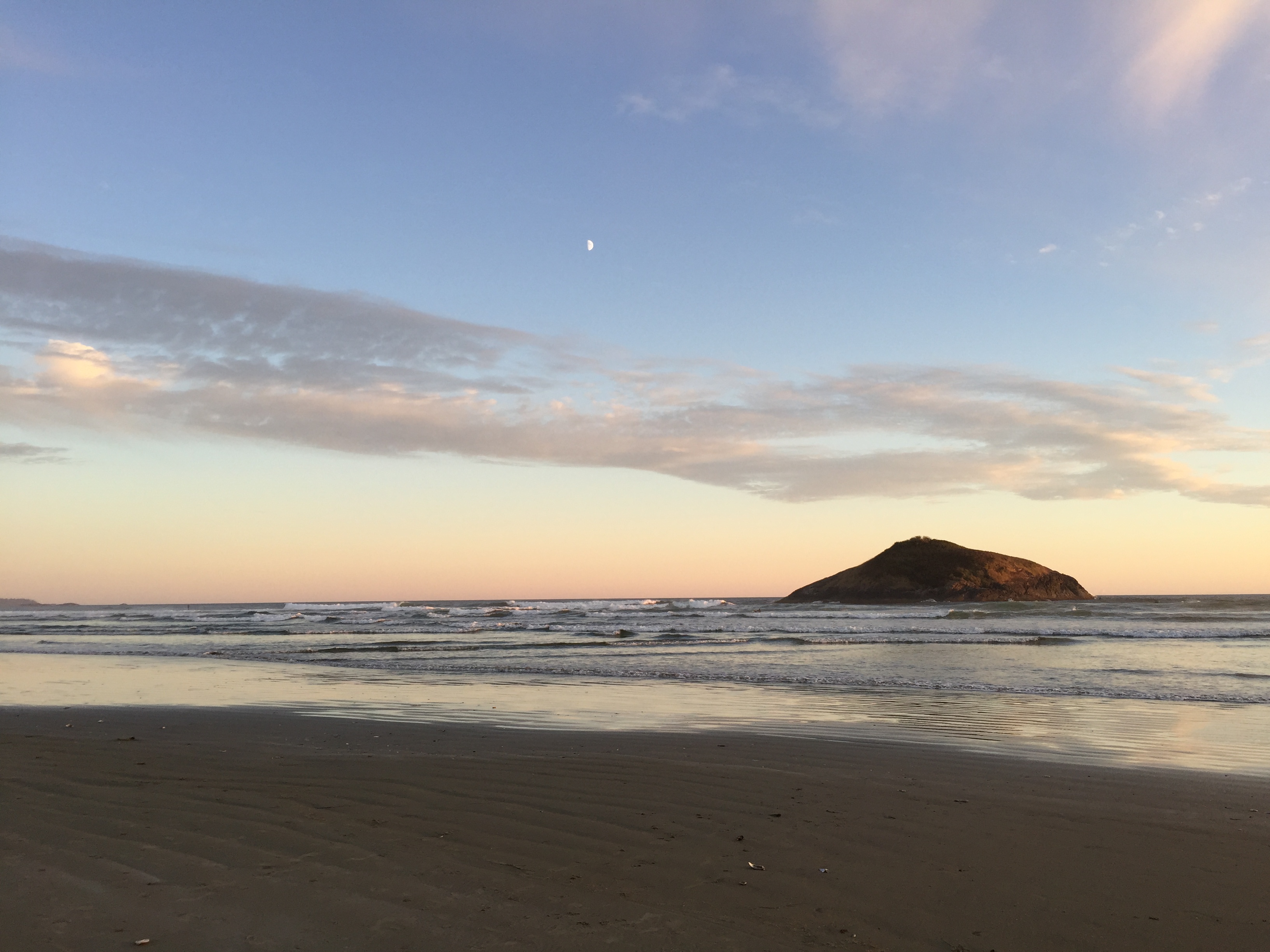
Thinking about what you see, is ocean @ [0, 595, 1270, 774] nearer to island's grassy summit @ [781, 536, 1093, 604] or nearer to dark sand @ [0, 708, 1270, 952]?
dark sand @ [0, 708, 1270, 952]

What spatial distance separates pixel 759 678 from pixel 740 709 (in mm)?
5139

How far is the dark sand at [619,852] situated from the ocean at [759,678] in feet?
8.21

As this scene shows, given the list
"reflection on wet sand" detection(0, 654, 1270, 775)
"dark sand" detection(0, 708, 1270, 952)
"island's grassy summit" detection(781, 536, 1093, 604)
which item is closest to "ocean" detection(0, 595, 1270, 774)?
"reflection on wet sand" detection(0, 654, 1270, 775)

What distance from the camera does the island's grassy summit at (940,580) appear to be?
7775 cm

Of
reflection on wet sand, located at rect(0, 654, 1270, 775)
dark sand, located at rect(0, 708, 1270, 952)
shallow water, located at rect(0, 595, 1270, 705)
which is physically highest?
dark sand, located at rect(0, 708, 1270, 952)

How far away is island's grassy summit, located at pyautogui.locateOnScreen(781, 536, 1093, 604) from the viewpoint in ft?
255

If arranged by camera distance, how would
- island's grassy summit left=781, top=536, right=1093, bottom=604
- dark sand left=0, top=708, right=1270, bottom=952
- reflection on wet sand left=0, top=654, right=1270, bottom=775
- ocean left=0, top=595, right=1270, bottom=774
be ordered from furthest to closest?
1. island's grassy summit left=781, top=536, right=1093, bottom=604
2. ocean left=0, top=595, right=1270, bottom=774
3. reflection on wet sand left=0, top=654, right=1270, bottom=775
4. dark sand left=0, top=708, right=1270, bottom=952

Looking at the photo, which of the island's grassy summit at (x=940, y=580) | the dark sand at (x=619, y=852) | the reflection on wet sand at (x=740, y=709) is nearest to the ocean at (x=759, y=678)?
the reflection on wet sand at (x=740, y=709)

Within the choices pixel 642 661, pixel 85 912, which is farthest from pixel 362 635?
pixel 85 912

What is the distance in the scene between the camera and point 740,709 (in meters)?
12.6

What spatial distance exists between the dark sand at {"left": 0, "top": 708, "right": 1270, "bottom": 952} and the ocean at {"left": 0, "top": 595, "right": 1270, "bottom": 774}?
250 cm

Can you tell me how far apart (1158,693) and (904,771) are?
9.59 metres

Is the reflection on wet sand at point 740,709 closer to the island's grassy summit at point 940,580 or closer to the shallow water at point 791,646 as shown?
the shallow water at point 791,646

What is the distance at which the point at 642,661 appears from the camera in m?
22.1
